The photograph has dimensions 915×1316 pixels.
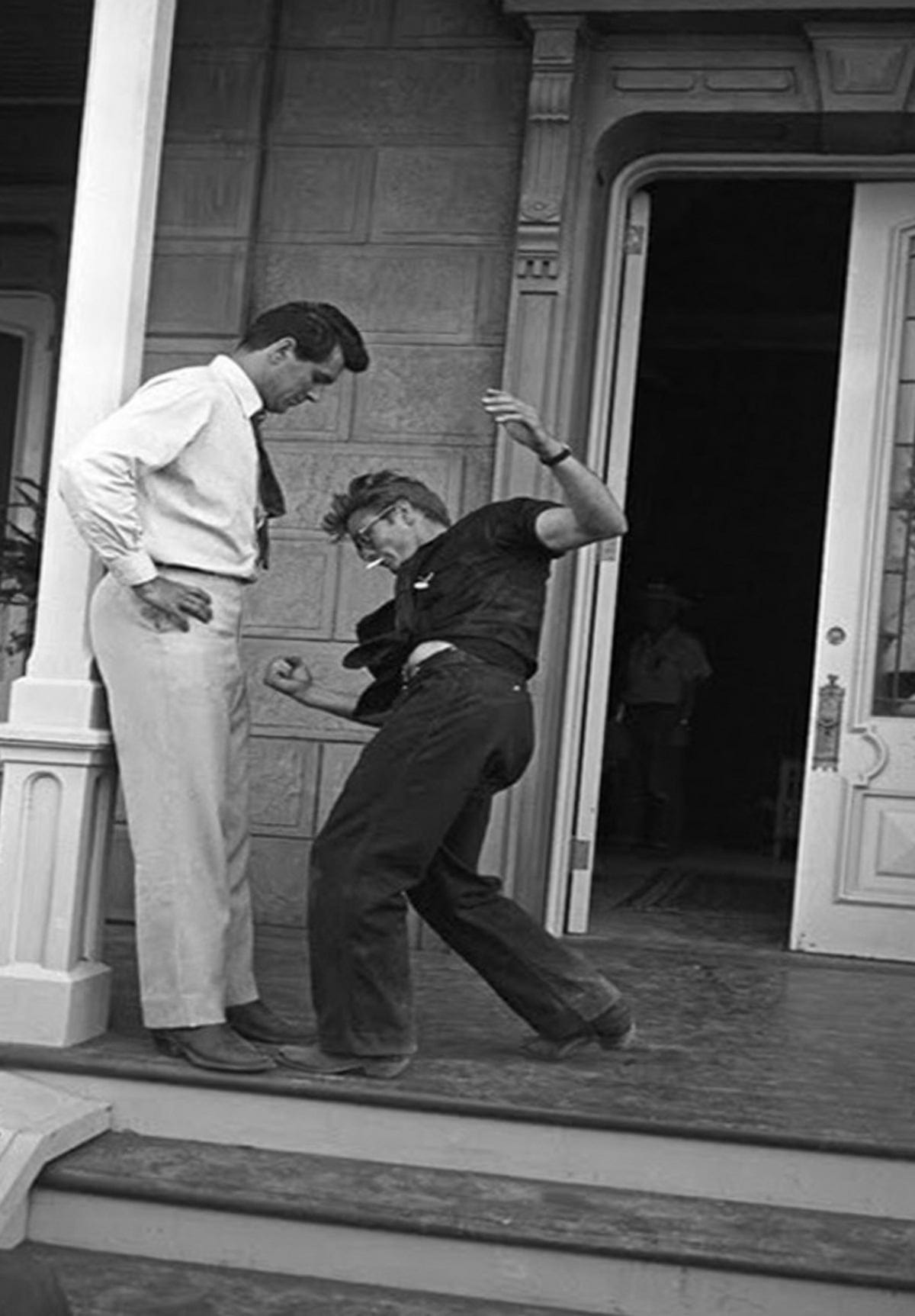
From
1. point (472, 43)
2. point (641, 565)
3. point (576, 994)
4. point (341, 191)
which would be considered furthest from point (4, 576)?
point (641, 565)

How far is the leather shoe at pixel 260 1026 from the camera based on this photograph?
4.05m

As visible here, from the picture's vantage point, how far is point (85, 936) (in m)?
4.08

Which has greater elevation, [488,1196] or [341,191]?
[341,191]

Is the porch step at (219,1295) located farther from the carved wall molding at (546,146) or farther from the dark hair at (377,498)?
the carved wall molding at (546,146)

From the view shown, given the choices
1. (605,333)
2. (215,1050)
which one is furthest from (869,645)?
(215,1050)

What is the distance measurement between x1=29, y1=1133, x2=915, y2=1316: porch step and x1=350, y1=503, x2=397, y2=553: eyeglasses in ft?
4.40

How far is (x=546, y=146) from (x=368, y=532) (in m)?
2.18

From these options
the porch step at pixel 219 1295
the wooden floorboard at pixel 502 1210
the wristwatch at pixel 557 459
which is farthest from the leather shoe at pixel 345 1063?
the wristwatch at pixel 557 459

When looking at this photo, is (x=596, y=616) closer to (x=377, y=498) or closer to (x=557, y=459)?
(x=377, y=498)

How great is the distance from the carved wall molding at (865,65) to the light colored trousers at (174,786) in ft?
9.54

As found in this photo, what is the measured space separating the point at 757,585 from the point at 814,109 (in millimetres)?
6810

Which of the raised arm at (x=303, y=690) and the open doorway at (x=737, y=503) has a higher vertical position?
the open doorway at (x=737, y=503)


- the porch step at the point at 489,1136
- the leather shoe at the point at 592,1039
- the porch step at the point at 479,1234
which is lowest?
the porch step at the point at 479,1234

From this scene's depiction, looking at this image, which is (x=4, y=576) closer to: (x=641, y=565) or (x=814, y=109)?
(x=814, y=109)
